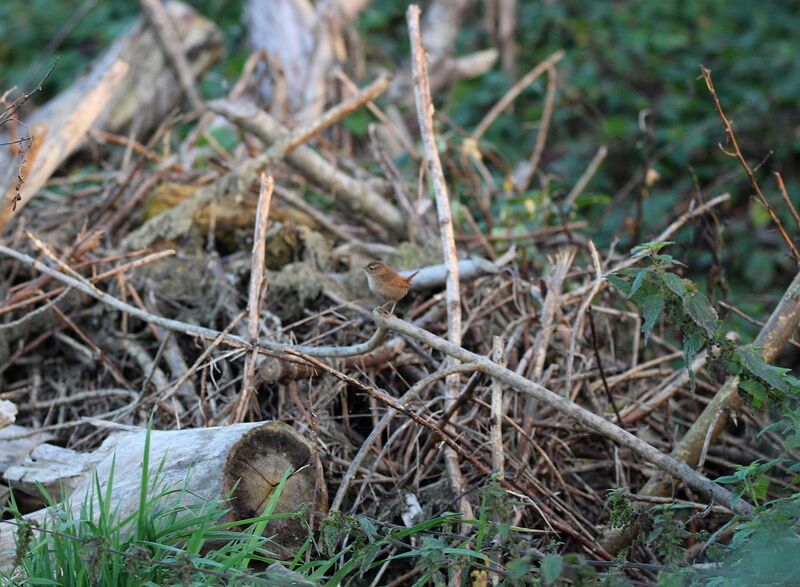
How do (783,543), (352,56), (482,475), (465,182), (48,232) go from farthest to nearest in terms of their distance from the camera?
(352,56) → (465,182) → (48,232) → (482,475) → (783,543)

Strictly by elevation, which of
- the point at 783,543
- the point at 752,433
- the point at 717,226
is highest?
the point at 783,543

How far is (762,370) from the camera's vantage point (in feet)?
9.54

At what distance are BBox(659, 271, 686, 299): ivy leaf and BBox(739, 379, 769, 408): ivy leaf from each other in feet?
1.19

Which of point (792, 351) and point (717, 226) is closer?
point (717, 226)

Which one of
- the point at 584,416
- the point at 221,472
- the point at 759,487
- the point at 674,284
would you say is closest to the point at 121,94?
the point at 221,472

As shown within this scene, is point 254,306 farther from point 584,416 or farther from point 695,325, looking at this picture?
point 695,325

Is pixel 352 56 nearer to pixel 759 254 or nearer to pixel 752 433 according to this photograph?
pixel 759 254

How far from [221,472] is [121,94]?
4881 mm

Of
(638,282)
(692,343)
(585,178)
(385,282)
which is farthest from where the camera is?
(585,178)

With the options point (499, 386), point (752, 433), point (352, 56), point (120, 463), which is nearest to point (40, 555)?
point (120, 463)

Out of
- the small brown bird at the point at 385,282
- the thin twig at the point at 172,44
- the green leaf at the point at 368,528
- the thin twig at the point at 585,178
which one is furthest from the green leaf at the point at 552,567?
the thin twig at the point at 172,44

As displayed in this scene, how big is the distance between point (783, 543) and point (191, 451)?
181 cm

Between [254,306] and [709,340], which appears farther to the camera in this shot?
[254,306]

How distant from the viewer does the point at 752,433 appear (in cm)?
425
